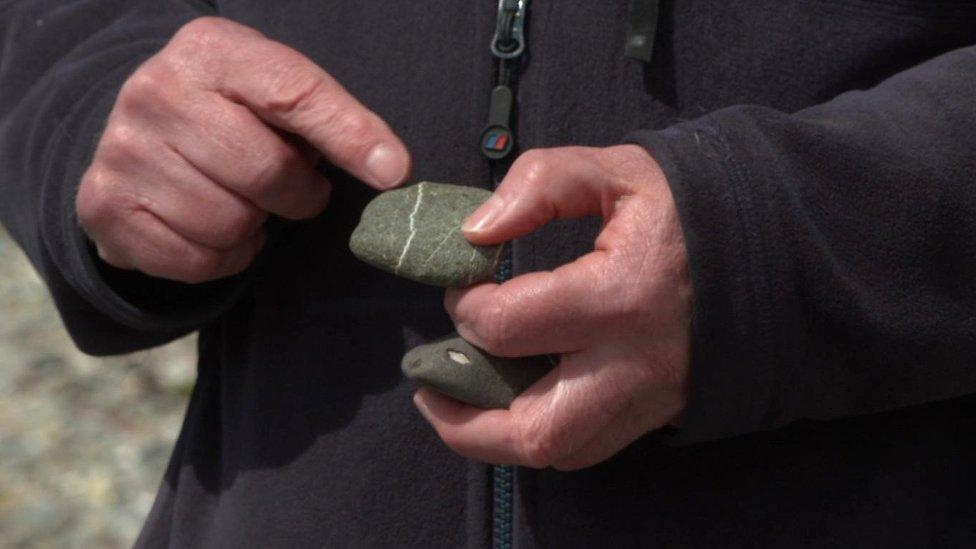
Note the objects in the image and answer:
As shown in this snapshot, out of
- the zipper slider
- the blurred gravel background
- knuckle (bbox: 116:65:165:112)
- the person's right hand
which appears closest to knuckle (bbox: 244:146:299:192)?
the person's right hand

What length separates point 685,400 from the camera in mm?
1229

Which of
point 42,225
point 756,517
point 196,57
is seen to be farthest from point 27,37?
point 756,517

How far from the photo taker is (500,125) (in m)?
1.38

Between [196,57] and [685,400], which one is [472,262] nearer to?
[685,400]

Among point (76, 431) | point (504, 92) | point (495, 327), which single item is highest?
point (504, 92)

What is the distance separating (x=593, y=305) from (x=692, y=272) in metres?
0.10

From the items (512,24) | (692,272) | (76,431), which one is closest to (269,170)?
(512,24)

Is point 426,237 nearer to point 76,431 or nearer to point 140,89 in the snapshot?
point 140,89

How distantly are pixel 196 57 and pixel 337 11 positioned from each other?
19 cm

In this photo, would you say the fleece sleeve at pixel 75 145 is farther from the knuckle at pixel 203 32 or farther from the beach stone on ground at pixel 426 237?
the beach stone on ground at pixel 426 237

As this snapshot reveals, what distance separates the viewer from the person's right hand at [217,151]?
4.31 feet

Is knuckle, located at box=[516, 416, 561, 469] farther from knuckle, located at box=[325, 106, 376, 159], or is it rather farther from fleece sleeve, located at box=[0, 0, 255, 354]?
fleece sleeve, located at box=[0, 0, 255, 354]

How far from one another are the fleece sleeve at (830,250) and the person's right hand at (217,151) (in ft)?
1.04

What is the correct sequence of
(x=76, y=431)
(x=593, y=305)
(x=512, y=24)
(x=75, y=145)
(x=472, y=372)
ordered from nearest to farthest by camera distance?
(x=593, y=305), (x=472, y=372), (x=512, y=24), (x=75, y=145), (x=76, y=431)
